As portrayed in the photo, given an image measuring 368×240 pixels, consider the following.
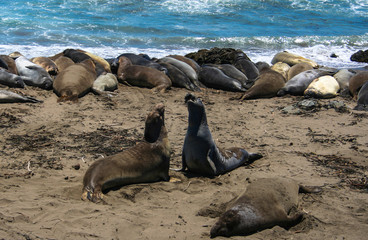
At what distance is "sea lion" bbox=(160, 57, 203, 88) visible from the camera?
35.4ft

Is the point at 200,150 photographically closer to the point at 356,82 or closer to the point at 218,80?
the point at 218,80

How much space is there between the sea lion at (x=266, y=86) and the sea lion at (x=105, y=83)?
110 inches

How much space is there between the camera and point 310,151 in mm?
6320

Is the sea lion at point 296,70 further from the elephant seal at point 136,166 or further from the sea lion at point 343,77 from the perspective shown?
the elephant seal at point 136,166

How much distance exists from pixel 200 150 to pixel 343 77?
6.44 metres

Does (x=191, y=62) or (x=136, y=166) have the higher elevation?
(x=136, y=166)

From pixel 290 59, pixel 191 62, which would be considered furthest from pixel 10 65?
pixel 290 59

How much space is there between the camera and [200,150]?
18.2 feet

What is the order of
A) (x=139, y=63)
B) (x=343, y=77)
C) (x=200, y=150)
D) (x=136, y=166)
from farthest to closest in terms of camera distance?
(x=139, y=63), (x=343, y=77), (x=200, y=150), (x=136, y=166)

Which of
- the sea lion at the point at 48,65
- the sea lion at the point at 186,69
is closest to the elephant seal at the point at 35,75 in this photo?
the sea lion at the point at 48,65

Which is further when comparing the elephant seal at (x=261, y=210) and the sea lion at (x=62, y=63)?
the sea lion at (x=62, y=63)

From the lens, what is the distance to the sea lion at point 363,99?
339 inches

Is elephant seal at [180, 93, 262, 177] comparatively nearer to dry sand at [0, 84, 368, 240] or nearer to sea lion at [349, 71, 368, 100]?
dry sand at [0, 84, 368, 240]

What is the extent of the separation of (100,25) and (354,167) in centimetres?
1784
